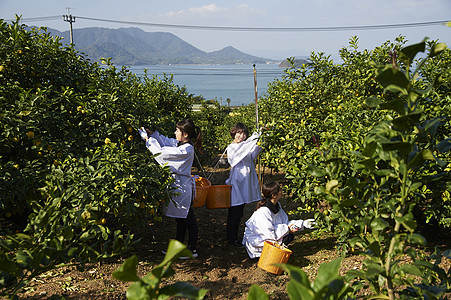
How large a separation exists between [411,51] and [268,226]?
3.36 m

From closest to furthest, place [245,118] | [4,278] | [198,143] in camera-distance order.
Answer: [4,278], [198,143], [245,118]

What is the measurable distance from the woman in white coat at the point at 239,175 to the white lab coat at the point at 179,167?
73cm

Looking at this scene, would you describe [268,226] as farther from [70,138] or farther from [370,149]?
[370,149]

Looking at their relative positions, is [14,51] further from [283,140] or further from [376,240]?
[376,240]

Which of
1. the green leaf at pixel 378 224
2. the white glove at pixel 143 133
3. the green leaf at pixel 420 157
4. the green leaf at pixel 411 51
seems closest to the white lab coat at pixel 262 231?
the white glove at pixel 143 133

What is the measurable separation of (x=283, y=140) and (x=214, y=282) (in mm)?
1689

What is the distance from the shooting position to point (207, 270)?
396 cm

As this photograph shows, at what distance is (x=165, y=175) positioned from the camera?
12.3 feet

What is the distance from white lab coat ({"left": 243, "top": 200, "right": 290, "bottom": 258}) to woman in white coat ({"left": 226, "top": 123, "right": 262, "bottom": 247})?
525 mm

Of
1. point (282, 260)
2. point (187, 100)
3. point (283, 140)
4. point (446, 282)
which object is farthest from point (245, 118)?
point (446, 282)

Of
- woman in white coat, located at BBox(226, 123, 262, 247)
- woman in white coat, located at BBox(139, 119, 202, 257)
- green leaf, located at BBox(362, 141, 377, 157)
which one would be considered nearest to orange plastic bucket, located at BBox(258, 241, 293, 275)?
woman in white coat, located at BBox(139, 119, 202, 257)

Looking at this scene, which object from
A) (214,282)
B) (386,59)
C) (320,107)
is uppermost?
(386,59)

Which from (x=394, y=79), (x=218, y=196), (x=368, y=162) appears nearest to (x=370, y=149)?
(x=368, y=162)

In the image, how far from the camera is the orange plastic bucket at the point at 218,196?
15.5 ft
